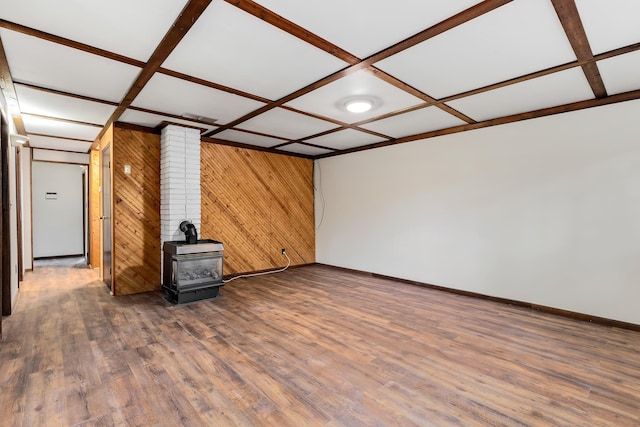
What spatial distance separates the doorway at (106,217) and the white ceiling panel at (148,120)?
66 cm

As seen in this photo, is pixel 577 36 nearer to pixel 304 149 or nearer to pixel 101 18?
pixel 101 18

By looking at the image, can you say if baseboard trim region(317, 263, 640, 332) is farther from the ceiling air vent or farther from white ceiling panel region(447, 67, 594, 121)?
the ceiling air vent

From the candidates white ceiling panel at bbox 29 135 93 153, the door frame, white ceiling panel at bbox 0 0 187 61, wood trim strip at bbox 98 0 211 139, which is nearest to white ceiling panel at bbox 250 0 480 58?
wood trim strip at bbox 98 0 211 139

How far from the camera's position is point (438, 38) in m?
2.21

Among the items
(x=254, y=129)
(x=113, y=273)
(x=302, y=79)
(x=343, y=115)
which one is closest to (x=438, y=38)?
(x=302, y=79)

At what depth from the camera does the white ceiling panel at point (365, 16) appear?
184 cm

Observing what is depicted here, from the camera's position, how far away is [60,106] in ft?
12.0

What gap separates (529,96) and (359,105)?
1.89 m

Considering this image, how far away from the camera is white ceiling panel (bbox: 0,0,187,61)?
1.85 m

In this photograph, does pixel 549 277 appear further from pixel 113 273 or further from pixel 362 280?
pixel 113 273

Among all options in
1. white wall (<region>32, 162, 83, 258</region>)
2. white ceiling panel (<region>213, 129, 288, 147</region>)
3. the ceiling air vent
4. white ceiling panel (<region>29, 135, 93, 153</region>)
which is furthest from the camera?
white wall (<region>32, 162, 83, 258</region>)

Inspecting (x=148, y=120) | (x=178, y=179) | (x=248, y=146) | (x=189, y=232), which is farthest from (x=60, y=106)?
(x=248, y=146)

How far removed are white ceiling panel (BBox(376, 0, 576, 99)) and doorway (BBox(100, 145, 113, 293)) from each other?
443 centimetres

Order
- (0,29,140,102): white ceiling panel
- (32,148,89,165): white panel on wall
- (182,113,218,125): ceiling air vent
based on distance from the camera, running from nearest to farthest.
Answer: (0,29,140,102): white ceiling panel → (182,113,218,125): ceiling air vent → (32,148,89,165): white panel on wall
